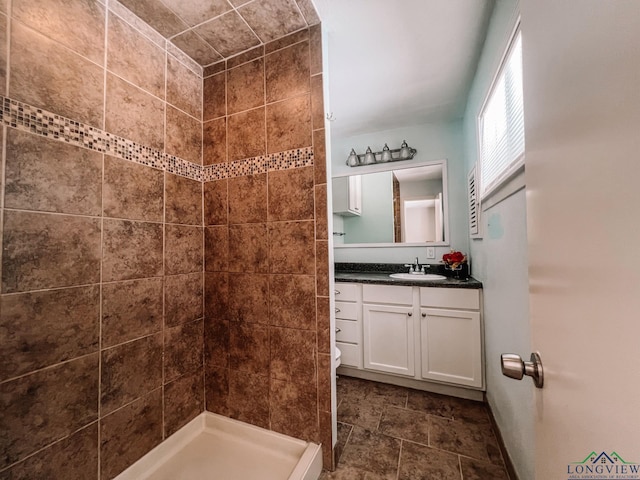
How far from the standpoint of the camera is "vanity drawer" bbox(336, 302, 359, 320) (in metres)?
2.18

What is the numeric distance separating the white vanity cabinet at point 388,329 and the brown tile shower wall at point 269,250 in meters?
0.90

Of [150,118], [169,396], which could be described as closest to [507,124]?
[150,118]

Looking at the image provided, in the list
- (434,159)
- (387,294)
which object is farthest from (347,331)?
(434,159)

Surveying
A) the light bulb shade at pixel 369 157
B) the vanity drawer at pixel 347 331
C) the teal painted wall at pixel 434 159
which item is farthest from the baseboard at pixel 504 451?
the light bulb shade at pixel 369 157

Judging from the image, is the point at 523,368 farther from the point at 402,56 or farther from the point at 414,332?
the point at 402,56

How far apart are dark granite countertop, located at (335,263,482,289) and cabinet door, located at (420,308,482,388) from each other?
21 centimetres

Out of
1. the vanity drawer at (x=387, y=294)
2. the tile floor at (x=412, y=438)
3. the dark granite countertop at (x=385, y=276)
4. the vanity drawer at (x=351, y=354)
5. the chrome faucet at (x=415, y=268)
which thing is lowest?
the tile floor at (x=412, y=438)

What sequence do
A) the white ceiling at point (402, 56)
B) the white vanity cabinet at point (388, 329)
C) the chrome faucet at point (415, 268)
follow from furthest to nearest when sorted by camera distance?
the chrome faucet at point (415, 268), the white vanity cabinet at point (388, 329), the white ceiling at point (402, 56)

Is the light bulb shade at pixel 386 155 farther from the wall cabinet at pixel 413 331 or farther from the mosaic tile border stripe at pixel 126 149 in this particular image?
the mosaic tile border stripe at pixel 126 149

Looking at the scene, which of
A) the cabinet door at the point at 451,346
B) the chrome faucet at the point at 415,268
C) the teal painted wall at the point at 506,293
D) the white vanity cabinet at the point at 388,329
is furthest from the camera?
the chrome faucet at the point at 415,268

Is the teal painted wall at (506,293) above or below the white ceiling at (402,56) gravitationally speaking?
below

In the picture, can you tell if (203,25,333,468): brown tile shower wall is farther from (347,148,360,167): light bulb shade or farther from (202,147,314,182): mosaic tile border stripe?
(347,148,360,167): light bulb shade

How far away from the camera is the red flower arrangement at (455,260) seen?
2.19 meters

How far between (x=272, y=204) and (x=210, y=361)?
1107 mm
